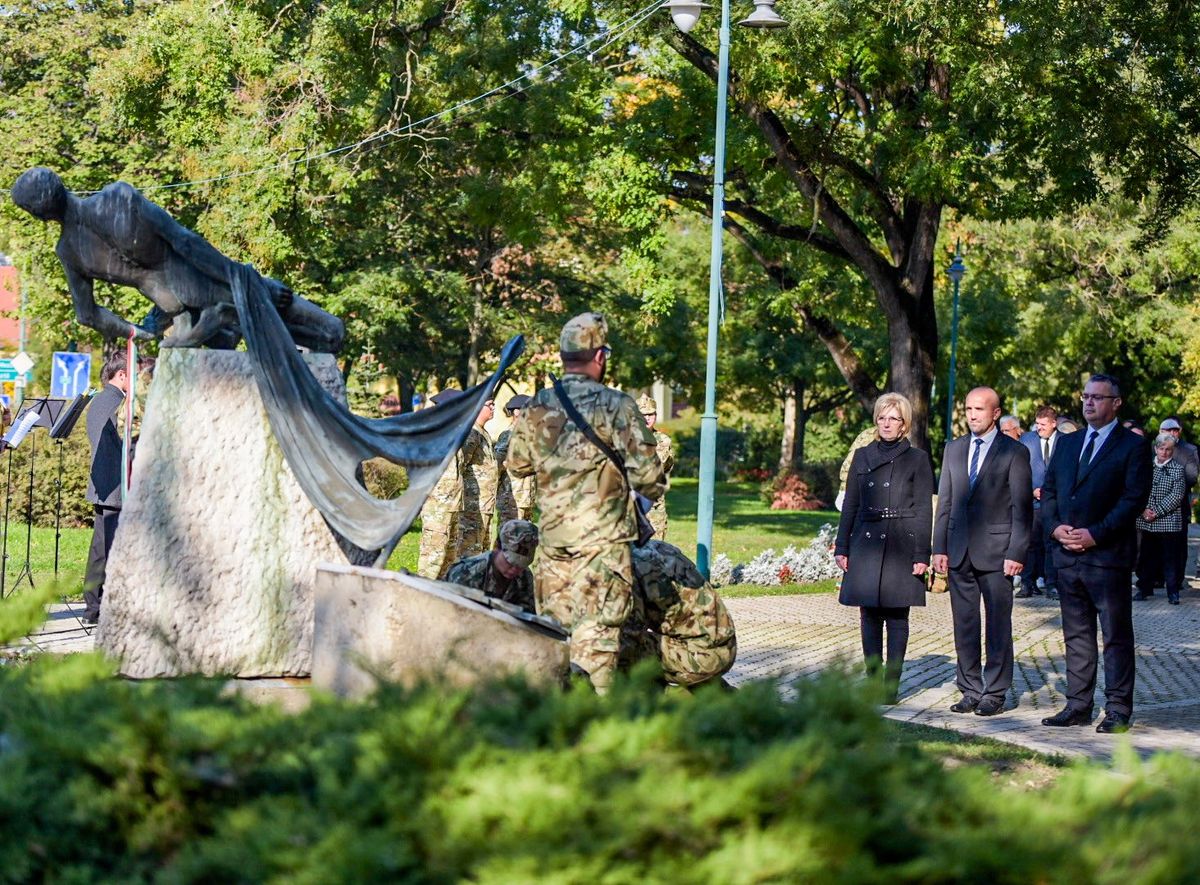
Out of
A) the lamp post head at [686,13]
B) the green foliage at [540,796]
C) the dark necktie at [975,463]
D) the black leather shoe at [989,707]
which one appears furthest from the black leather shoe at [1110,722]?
the lamp post head at [686,13]

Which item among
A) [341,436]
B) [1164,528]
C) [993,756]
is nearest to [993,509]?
[993,756]

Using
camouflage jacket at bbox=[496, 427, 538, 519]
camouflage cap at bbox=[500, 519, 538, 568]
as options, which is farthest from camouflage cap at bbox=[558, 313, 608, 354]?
camouflage jacket at bbox=[496, 427, 538, 519]

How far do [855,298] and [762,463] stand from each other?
109ft

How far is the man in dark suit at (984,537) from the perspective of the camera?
9.38 metres

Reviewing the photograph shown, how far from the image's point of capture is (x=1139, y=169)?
647 inches

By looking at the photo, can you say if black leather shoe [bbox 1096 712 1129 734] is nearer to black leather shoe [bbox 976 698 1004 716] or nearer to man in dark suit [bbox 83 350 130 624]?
black leather shoe [bbox 976 698 1004 716]

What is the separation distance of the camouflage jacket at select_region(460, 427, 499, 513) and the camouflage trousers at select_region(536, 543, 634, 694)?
5.44 metres

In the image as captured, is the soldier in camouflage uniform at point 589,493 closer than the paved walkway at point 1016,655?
Yes

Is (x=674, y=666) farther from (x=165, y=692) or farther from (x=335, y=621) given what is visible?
(x=165, y=692)

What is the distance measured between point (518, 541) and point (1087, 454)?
152 inches

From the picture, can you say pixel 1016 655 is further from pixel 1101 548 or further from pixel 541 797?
pixel 541 797

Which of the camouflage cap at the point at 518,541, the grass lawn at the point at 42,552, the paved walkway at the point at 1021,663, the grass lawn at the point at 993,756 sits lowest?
the paved walkway at the point at 1021,663

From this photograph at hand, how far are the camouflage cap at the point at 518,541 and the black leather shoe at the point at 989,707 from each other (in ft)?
12.0

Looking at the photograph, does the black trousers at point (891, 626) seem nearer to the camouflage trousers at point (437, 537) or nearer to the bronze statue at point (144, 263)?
the camouflage trousers at point (437, 537)
